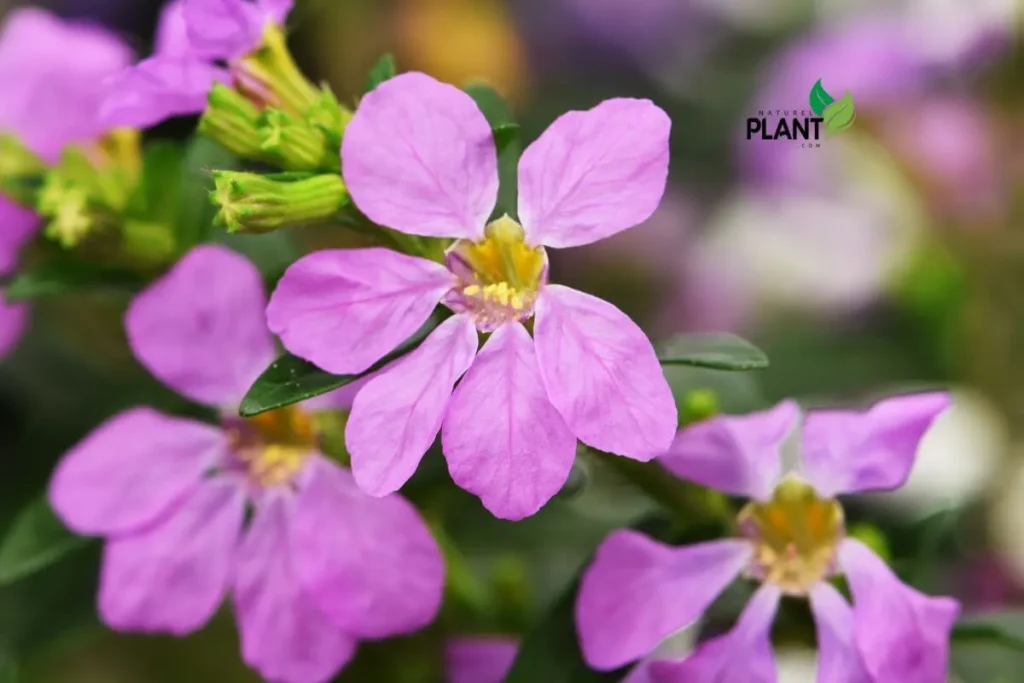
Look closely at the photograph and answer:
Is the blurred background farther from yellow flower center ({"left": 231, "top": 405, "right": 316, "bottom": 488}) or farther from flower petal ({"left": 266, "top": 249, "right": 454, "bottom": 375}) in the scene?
flower petal ({"left": 266, "top": 249, "right": 454, "bottom": 375})

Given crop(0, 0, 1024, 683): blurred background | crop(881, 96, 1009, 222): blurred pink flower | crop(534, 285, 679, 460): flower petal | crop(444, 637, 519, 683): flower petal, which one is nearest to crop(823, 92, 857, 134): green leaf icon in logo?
crop(0, 0, 1024, 683): blurred background

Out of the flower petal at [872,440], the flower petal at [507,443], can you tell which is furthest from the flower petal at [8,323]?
the flower petal at [872,440]

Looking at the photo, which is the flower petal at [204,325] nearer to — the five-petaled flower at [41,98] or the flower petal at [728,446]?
the five-petaled flower at [41,98]

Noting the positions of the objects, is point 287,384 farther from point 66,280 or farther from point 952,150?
point 952,150

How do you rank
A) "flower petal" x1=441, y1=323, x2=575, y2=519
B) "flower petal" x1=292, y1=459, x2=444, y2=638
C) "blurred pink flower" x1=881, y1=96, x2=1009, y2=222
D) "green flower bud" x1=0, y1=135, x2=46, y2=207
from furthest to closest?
"blurred pink flower" x1=881, y1=96, x2=1009, y2=222 → "green flower bud" x1=0, y1=135, x2=46, y2=207 → "flower petal" x1=292, y1=459, x2=444, y2=638 → "flower petal" x1=441, y1=323, x2=575, y2=519

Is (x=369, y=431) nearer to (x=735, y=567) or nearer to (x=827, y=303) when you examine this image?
(x=735, y=567)

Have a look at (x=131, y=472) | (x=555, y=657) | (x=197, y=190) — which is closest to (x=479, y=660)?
(x=555, y=657)
